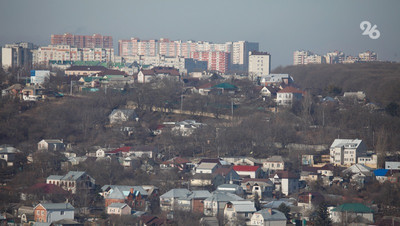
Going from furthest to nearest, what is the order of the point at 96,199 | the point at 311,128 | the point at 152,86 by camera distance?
the point at 152,86 < the point at 311,128 < the point at 96,199

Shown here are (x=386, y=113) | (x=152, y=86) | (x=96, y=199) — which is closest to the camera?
(x=96, y=199)

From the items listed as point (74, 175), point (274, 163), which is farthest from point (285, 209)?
point (74, 175)

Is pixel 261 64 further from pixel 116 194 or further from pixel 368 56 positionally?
pixel 116 194

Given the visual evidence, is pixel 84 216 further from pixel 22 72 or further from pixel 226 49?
pixel 226 49

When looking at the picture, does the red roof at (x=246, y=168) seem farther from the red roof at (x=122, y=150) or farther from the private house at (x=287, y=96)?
the private house at (x=287, y=96)

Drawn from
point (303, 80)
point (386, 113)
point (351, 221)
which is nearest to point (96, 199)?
point (351, 221)

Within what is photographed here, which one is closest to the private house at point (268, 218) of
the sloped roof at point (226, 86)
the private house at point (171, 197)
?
the private house at point (171, 197)
